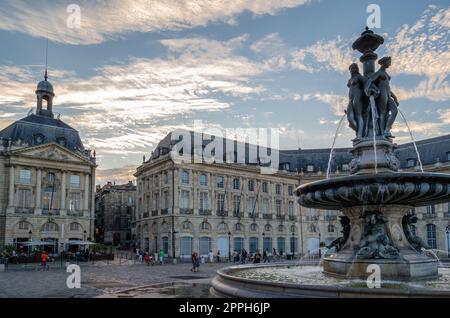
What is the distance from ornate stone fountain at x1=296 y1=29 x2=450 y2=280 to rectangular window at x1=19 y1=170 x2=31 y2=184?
4475cm

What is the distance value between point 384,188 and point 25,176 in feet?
157

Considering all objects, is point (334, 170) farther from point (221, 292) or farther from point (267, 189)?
point (221, 292)

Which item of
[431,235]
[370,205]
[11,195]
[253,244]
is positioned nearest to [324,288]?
[370,205]

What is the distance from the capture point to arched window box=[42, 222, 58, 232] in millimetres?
51125

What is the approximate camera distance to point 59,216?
52312 millimetres

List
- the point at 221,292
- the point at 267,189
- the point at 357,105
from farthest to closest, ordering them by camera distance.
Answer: the point at 267,189 < the point at 357,105 < the point at 221,292

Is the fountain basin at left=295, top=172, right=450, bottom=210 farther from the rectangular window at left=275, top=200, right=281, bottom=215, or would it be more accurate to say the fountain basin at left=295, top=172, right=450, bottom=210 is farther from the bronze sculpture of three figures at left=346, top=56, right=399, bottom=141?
the rectangular window at left=275, top=200, right=281, bottom=215

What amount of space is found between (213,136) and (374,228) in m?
47.1

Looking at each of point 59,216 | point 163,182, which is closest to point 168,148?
point 163,182

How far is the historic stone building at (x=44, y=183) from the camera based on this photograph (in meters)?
49.5

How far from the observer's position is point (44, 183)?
52250 millimetres

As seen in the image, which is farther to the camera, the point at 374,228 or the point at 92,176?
the point at 92,176

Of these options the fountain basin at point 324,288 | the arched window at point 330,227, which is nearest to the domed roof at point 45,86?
the arched window at point 330,227

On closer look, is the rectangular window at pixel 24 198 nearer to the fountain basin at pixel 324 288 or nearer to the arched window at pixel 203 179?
the arched window at pixel 203 179
